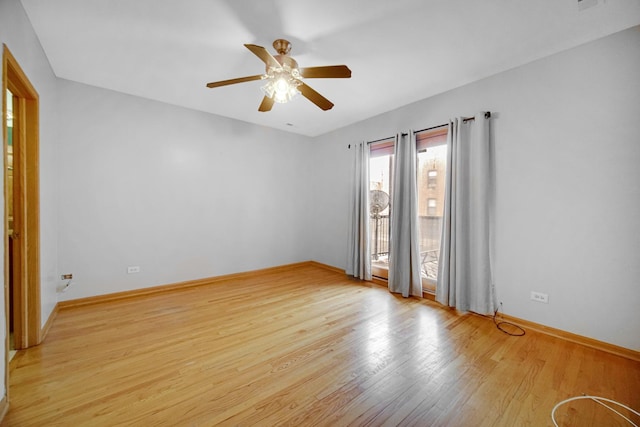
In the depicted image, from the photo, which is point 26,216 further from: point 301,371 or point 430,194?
point 430,194

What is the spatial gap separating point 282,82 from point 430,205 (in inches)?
95.3

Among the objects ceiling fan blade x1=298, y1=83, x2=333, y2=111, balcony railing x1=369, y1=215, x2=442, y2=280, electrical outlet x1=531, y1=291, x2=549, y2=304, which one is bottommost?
electrical outlet x1=531, y1=291, x2=549, y2=304

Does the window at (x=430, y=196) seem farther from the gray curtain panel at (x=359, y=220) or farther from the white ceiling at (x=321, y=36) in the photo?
the gray curtain panel at (x=359, y=220)

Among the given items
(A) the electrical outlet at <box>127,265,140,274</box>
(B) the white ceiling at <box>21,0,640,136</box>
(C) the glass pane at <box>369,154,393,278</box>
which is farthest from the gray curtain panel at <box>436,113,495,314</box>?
(A) the electrical outlet at <box>127,265,140,274</box>

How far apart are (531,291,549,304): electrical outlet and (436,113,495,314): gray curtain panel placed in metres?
0.35

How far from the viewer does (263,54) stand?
184cm

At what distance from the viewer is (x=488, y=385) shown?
1700 millimetres

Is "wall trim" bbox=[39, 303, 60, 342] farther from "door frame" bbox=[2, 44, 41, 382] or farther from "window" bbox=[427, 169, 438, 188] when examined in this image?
"window" bbox=[427, 169, 438, 188]

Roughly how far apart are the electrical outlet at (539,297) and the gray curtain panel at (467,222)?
1.14ft

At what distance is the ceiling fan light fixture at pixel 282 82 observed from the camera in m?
2.08

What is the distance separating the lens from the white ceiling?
6.00 ft

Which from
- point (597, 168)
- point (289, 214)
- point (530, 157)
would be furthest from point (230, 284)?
point (597, 168)

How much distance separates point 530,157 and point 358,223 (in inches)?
92.4

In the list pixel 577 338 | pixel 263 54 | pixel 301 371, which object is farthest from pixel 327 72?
pixel 577 338
